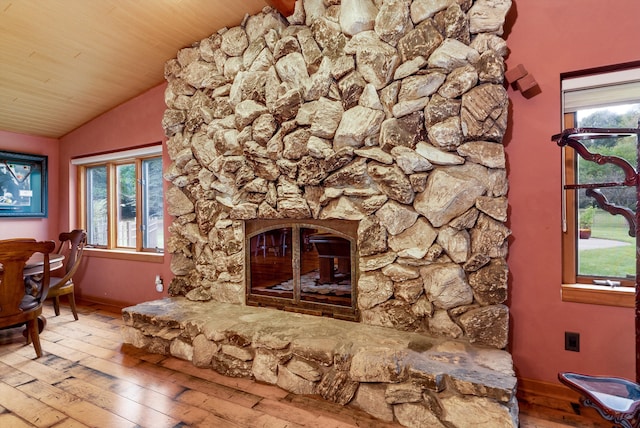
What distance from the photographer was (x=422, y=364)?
1786 mm

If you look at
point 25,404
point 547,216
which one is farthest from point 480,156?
point 25,404

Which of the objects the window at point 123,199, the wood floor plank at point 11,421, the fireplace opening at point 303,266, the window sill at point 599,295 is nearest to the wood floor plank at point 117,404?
the wood floor plank at point 11,421

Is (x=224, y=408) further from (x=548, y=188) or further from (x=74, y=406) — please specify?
(x=548, y=188)

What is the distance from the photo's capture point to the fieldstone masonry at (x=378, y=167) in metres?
1.98

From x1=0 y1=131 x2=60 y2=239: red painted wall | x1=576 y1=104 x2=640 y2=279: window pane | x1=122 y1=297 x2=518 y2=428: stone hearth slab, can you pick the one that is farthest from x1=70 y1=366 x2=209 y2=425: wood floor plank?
x1=0 y1=131 x2=60 y2=239: red painted wall

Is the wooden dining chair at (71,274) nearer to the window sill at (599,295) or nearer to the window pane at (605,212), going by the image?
the window sill at (599,295)

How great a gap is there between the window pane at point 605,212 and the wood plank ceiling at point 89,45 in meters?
2.48

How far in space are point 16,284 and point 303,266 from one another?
2.11m

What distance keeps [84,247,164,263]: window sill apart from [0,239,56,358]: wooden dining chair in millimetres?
1013

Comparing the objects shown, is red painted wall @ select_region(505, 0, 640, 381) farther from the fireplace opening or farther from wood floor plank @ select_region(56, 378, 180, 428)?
wood floor plank @ select_region(56, 378, 180, 428)

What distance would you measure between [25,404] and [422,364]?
2287 mm

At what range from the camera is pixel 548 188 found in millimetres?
1995

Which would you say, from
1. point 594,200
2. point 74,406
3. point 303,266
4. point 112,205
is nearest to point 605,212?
point 594,200

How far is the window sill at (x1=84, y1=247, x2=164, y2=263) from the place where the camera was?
11.7 ft
